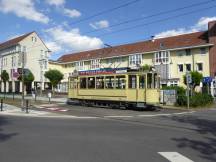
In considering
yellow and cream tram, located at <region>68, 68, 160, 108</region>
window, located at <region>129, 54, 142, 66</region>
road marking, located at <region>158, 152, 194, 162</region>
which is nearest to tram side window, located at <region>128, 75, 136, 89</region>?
yellow and cream tram, located at <region>68, 68, 160, 108</region>

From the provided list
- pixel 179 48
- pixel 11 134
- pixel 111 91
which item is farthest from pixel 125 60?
pixel 11 134

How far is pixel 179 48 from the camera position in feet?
168

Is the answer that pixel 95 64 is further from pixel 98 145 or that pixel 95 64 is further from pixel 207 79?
pixel 98 145

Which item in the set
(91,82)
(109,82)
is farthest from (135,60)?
(109,82)

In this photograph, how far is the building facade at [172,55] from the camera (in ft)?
160

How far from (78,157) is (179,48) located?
44903mm

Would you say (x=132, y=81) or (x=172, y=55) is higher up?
(x=172, y=55)

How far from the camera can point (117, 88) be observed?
26.7m

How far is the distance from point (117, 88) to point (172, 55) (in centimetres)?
2841

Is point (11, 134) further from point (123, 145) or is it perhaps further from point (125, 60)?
point (125, 60)

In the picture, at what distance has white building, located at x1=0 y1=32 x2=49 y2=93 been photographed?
2778 inches

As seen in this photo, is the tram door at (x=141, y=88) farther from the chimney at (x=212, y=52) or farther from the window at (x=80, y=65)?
Answer: the window at (x=80, y=65)

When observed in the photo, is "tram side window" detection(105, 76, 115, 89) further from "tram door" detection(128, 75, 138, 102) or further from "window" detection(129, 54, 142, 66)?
"window" detection(129, 54, 142, 66)

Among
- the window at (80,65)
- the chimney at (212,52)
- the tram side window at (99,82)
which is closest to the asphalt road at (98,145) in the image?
the tram side window at (99,82)
